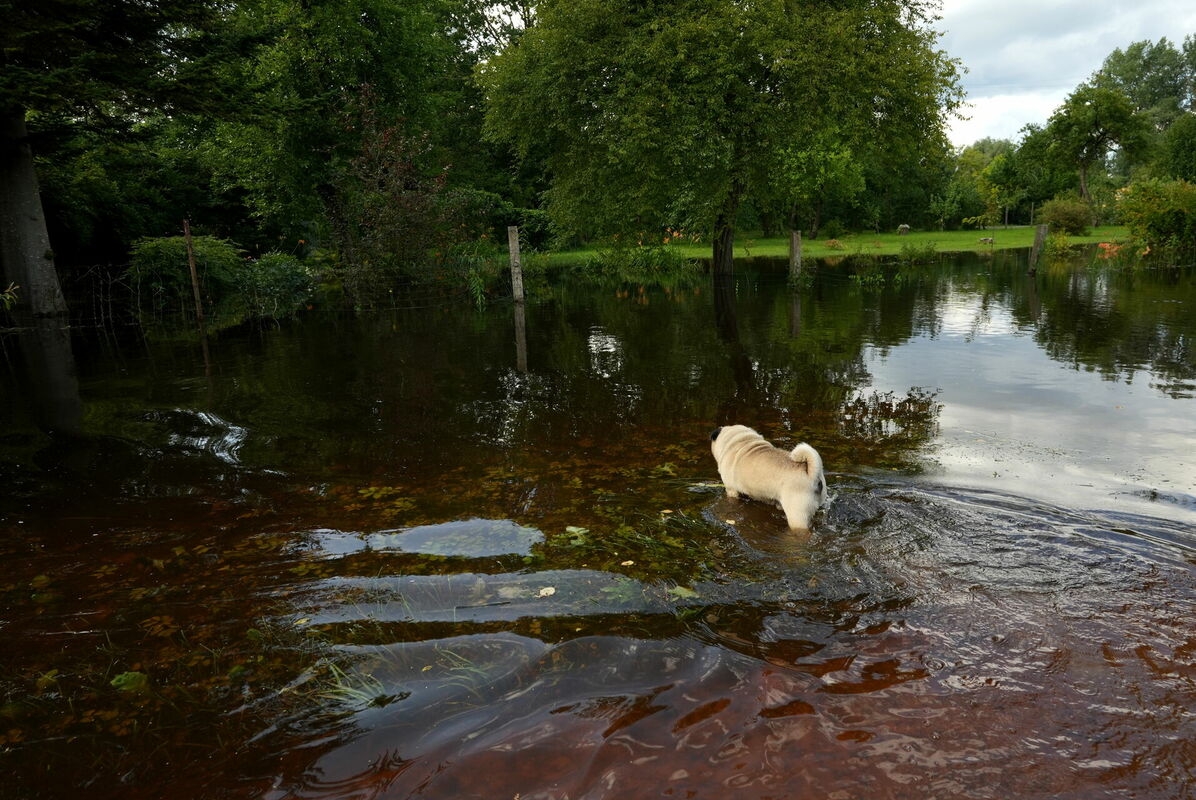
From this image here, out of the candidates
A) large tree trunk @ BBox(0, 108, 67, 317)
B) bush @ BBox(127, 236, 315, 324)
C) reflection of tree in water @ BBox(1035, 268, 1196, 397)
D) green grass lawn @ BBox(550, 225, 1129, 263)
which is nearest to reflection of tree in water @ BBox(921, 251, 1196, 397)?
reflection of tree in water @ BBox(1035, 268, 1196, 397)

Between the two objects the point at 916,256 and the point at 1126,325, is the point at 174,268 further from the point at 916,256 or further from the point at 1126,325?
the point at 916,256

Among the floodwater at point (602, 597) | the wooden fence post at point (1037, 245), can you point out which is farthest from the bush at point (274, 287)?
the wooden fence post at point (1037, 245)

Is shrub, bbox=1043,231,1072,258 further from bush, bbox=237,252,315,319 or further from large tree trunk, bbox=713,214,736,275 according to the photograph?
bush, bbox=237,252,315,319

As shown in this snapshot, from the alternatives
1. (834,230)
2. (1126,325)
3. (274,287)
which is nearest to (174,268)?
(274,287)

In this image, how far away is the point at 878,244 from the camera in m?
42.2

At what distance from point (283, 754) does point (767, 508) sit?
4103 mm

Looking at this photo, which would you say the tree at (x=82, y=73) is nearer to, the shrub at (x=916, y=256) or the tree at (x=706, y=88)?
the tree at (x=706, y=88)

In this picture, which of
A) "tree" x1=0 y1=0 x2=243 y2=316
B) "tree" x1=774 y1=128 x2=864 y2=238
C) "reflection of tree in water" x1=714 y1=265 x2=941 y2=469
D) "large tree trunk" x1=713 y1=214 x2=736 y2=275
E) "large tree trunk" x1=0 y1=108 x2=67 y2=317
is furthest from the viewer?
"tree" x1=774 y1=128 x2=864 y2=238

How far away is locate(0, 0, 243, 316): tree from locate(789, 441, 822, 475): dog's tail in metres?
17.9

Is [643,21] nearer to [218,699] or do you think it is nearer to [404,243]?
[404,243]

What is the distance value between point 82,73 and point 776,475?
18679 millimetres

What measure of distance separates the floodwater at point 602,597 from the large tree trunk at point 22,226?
1151 centimetres

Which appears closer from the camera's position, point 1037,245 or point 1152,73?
point 1037,245

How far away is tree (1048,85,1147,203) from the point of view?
47406 millimetres
